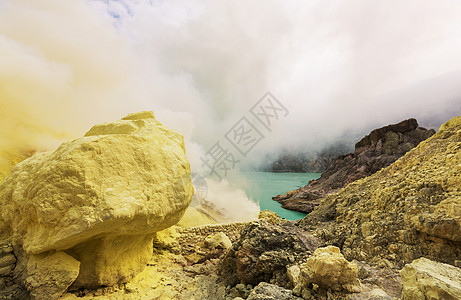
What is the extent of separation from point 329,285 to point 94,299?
14.1 feet

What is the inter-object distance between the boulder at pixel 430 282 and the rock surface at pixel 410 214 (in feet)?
5.03

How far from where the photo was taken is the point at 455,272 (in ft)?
6.16

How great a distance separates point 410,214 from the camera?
11.9 ft

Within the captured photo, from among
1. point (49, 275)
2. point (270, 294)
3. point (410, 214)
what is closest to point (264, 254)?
point (270, 294)

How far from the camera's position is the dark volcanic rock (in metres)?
3.81

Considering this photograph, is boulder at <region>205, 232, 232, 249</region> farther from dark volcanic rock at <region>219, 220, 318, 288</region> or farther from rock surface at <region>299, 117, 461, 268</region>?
rock surface at <region>299, 117, 461, 268</region>

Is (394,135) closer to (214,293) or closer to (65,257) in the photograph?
(214,293)

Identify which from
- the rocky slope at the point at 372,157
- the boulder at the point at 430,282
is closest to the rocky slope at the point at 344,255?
the boulder at the point at 430,282

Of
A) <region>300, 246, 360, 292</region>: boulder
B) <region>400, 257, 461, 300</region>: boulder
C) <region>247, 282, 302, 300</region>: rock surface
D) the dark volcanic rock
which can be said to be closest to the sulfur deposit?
the dark volcanic rock

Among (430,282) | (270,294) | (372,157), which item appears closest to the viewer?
(430,282)

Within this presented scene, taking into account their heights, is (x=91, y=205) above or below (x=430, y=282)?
below

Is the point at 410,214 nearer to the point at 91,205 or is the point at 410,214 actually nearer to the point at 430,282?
the point at 430,282

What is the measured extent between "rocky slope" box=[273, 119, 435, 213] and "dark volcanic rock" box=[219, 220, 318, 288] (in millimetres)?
16444

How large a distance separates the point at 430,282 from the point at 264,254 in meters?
2.80
